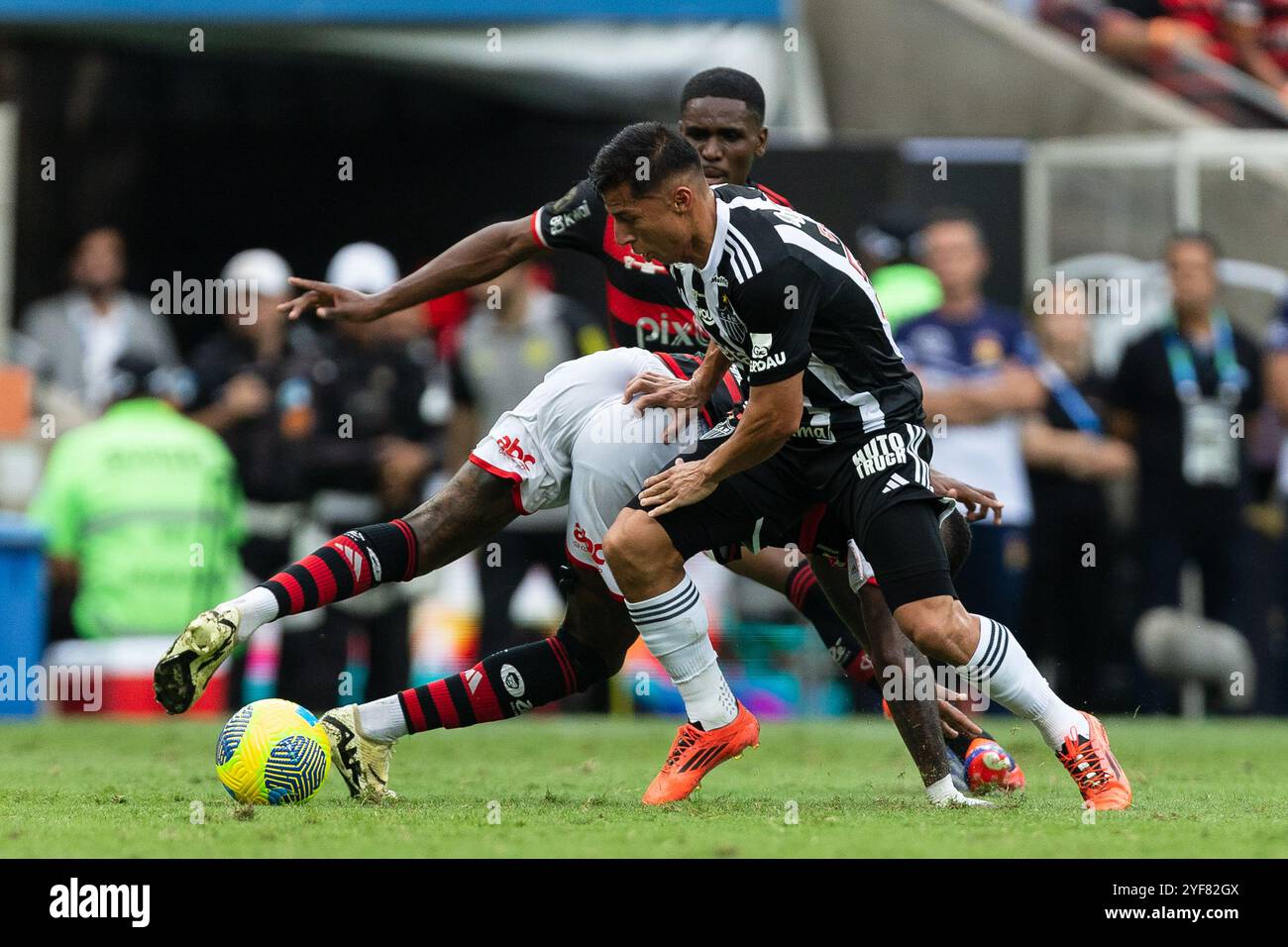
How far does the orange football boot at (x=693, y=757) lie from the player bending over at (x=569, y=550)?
0.03 metres

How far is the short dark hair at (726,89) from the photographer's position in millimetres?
7602

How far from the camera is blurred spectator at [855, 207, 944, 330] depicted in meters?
11.8

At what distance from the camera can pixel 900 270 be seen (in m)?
11.9

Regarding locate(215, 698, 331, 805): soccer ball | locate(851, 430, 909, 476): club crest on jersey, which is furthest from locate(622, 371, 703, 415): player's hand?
locate(215, 698, 331, 805): soccer ball

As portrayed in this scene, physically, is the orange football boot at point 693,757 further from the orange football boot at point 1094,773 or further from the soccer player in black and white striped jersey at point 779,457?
the orange football boot at point 1094,773

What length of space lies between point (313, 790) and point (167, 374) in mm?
5891

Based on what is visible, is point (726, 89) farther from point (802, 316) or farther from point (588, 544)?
point (588, 544)

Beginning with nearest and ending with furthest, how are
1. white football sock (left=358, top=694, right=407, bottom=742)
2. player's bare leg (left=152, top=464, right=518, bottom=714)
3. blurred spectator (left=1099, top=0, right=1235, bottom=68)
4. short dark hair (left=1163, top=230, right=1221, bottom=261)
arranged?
player's bare leg (left=152, top=464, right=518, bottom=714), white football sock (left=358, top=694, right=407, bottom=742), short dark hair (left=1163, top=230, right=1221, bottom=261), blurred spectator (left=1099, top=0, right=1235, bottom=68)

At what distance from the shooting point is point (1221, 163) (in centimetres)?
1327

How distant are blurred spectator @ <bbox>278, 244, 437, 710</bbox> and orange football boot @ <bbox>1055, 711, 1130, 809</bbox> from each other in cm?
541

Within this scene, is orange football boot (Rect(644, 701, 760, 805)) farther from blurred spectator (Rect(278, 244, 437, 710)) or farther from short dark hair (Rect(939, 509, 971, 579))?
blurred spectator (Rect(278, 244, 437, 710))

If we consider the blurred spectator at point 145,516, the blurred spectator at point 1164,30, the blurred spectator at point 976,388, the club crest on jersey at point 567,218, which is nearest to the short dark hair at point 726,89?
the club crest on jersey at point 567,218

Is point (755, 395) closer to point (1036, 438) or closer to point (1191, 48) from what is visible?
point (1036, 438)

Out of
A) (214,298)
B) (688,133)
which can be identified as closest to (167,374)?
(214,298)
